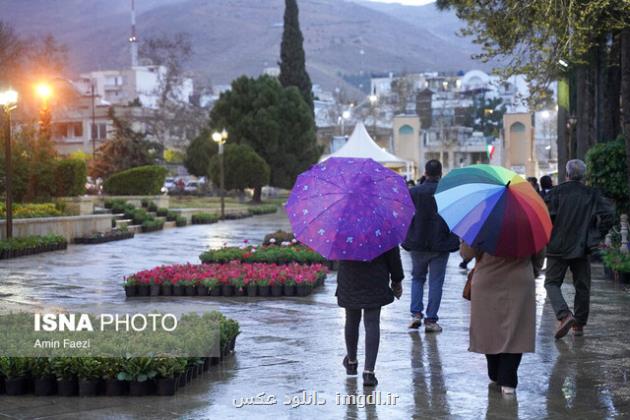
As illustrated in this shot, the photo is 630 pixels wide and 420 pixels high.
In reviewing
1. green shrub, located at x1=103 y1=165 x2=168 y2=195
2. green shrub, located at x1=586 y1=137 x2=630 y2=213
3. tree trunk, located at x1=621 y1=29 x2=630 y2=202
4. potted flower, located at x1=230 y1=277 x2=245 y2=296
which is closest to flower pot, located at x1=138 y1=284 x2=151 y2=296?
potted flower, located at x1=230 y1=277 x2=245 y2=296

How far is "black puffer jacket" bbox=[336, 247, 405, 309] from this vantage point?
8406 mm

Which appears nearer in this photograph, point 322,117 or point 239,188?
point 239,188

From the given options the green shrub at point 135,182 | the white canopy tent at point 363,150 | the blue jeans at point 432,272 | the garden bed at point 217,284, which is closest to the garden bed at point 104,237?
the white canopy tent at point 363,150

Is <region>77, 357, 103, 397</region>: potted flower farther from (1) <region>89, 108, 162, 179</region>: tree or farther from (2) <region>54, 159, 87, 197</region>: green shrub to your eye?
(1) <region>89, 108, 162, 179</region>: tree

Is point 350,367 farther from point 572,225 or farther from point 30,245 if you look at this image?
point 30,245

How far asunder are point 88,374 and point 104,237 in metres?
19.6

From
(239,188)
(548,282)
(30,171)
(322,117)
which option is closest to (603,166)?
(548,282)

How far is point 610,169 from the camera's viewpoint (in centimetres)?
2142

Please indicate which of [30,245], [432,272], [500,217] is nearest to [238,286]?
[432,272]

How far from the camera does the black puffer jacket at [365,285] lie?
27.6ft

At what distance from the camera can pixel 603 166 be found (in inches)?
848

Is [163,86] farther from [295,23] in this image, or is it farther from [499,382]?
[499,382]

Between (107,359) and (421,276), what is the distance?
4.43m

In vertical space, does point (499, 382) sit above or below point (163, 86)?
below
